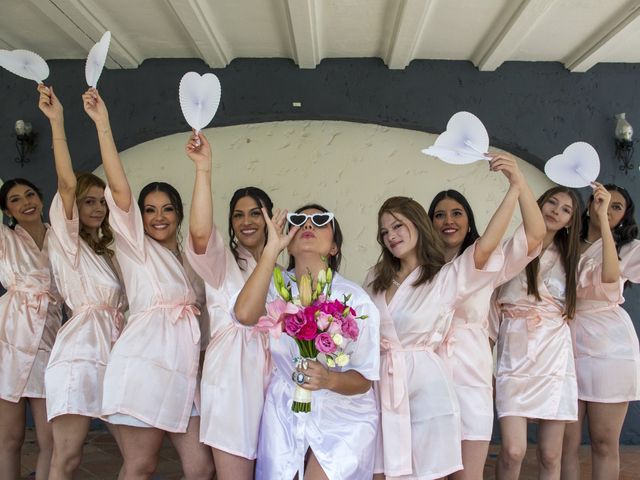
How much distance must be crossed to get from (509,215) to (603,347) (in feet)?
4.65

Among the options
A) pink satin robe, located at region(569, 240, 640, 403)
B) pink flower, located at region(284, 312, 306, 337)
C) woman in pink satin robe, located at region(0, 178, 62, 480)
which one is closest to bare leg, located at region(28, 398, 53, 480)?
woman in pink satin robe, located at region(0, 178, 62, 480)

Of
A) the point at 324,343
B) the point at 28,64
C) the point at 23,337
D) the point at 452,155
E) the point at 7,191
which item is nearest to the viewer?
the point at 324,343

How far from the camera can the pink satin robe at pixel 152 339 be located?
118 inches

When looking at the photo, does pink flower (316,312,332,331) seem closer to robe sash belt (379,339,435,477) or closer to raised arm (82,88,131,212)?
robe sash belt (379,339,435,477)

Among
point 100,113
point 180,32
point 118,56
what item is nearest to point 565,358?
point 100,113

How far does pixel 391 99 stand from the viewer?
19.8 ft

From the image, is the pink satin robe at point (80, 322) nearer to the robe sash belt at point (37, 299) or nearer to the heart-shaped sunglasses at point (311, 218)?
the robe sash belt at point (37, 299)

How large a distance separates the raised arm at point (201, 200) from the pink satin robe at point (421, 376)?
86 cm

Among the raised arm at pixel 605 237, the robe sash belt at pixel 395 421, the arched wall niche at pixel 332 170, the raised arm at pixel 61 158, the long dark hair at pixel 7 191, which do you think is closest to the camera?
the robe sash belt at pixel 395 421

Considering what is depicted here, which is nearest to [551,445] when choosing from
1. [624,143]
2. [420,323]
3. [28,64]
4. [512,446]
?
[512,446]

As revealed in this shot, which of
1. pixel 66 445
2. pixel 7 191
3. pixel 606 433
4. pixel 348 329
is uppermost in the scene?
pixel 7 191

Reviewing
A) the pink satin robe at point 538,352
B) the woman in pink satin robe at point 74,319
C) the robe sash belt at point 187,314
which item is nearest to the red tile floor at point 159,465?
the pink satin robe at point 538,352

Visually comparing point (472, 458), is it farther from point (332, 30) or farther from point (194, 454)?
point (332, 30)

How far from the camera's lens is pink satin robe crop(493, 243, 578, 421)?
12.1ft
